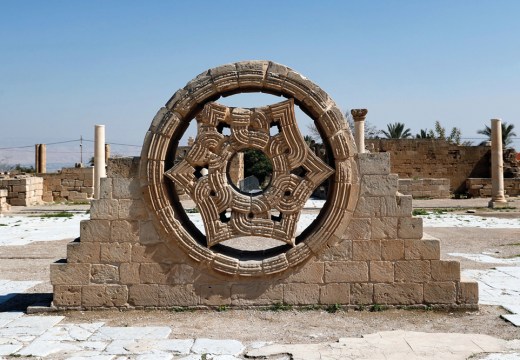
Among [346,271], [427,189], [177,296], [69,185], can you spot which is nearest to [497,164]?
[427,189]

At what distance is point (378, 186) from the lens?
255 inches

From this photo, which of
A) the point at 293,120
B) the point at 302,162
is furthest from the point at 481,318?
the point at 293,120

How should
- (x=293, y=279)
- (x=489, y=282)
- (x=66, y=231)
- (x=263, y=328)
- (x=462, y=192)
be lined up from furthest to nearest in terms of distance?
(x=462, y=192)
(x=66, y=231)
(x=489, y=282)
(x=293, y=279)
(x=263, y=328)

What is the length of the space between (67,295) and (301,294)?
9.23 ft

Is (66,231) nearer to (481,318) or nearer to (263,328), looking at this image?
(263,328)

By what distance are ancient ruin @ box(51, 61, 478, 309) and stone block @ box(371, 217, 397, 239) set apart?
12 millimetres

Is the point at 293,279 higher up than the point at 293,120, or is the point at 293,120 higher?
the point at 293,120

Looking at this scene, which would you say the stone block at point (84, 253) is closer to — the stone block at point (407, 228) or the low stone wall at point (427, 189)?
the stone block at point (407, 228)

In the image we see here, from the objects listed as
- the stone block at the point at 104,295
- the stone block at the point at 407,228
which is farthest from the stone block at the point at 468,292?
the stone block at the point at 104,295

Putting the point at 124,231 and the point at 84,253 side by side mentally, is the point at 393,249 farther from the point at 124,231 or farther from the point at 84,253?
the point at 84,253

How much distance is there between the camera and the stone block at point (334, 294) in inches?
253

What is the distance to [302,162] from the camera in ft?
21.2

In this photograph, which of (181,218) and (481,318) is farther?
(181,218)

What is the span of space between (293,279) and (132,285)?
1.94 meters
